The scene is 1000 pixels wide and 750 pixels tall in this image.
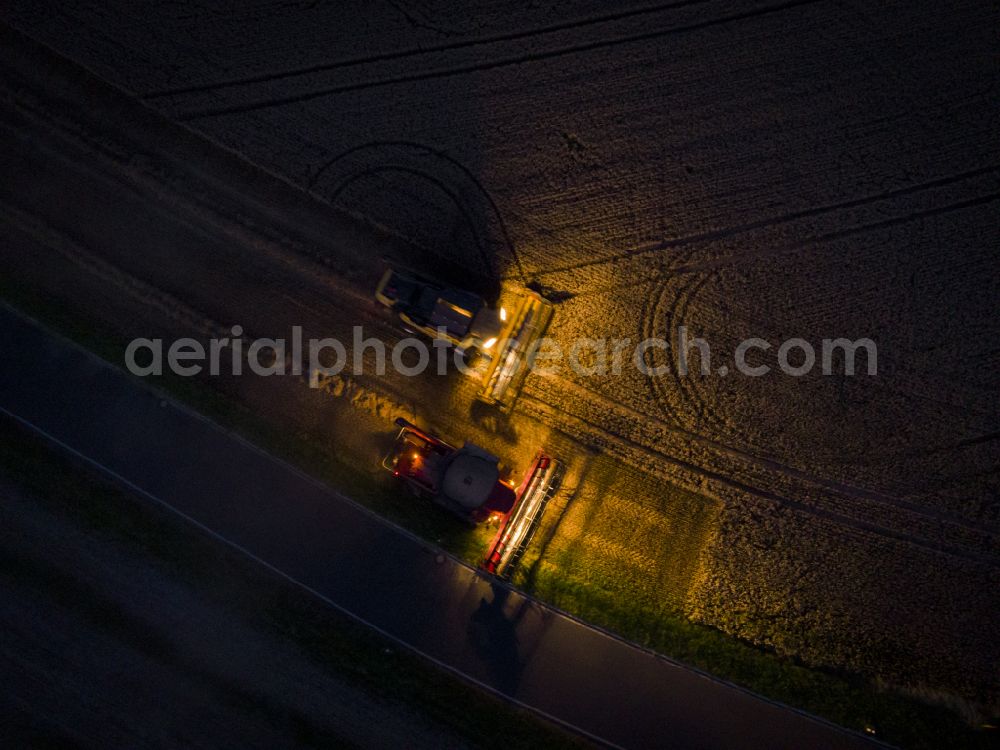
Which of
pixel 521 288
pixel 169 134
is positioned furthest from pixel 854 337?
pixel 169 134

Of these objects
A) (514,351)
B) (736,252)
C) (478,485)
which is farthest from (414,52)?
(478,485)

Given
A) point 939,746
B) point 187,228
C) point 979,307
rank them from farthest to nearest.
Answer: point 187,228 → point 979,307 → point 939,746

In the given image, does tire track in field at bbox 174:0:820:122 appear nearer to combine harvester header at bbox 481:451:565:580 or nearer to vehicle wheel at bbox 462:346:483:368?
vehicle wheel at bbox 462:346:483:368

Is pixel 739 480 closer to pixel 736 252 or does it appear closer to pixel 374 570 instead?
pixel 736 252

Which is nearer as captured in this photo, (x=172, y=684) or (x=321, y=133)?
(x=172, y=684)

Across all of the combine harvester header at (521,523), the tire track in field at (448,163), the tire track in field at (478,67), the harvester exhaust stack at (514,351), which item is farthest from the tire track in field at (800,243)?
the tire track in field at (478,67)

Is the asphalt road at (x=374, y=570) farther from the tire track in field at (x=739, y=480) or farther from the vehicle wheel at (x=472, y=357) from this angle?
the vehicle wheel at (x=472, y=357)

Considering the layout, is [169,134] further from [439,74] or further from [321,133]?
[439,74]
